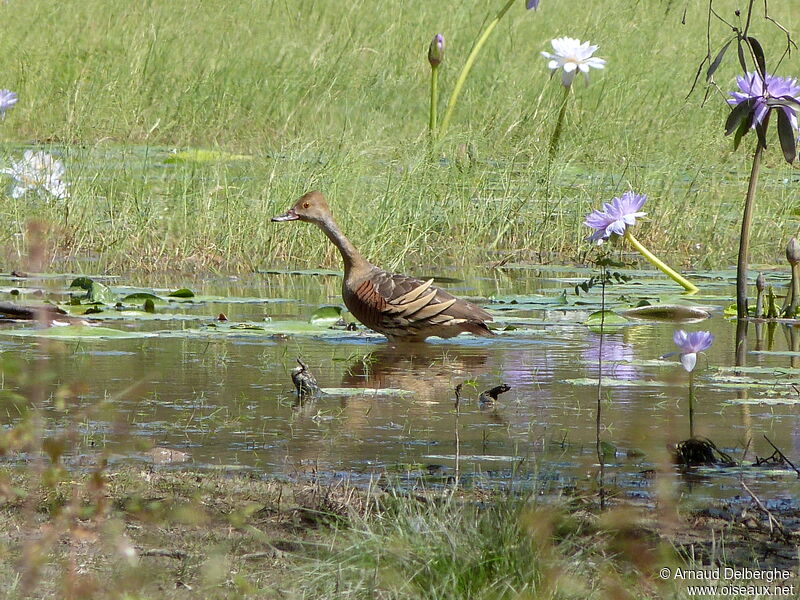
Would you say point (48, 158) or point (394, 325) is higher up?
point (48, 158)

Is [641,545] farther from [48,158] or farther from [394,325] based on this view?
[48,158]

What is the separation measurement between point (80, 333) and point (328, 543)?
3520 mm

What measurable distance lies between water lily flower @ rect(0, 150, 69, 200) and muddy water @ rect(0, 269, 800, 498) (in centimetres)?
202

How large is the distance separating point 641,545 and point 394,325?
3.81 meters

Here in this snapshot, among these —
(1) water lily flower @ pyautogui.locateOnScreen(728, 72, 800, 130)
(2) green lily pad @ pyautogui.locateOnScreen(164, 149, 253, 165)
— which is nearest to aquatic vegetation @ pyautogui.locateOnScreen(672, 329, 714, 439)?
(1) water lily flower @ pyautogui.locateOnScreen(728, 72, 800, 130)

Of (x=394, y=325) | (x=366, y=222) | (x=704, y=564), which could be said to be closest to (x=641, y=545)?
(x=704, y=564)

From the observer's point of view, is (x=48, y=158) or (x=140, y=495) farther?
(x=48, y=158)

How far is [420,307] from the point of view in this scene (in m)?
7.18

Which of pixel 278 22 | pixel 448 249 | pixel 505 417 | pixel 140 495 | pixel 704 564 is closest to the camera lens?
pixel 704 564

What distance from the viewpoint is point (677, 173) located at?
38.0 feet

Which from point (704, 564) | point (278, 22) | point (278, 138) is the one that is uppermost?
point (278, 22)

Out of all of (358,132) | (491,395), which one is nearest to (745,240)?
(491,395)

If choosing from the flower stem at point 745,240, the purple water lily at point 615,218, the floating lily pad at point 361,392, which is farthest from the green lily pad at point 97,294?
the flower stem at point 745,240

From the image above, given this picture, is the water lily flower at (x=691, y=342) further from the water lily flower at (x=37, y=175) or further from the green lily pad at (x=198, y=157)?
the green lily pad at (x=198, y=157)
